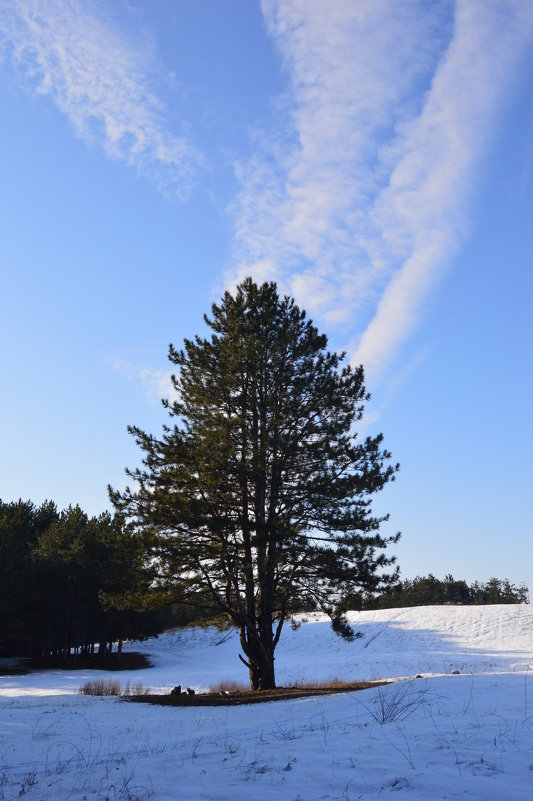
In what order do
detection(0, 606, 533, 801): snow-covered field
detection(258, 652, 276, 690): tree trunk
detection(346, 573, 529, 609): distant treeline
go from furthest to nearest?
detection(346, 573, 529, 609): distant treeline, detection(258, 652, 276, 690): tree trunk, detection(0, 606, 533, 801): snow-covered field

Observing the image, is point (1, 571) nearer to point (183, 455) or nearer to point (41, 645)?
point (41, 645)

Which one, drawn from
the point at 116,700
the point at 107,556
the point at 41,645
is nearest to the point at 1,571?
the point at 107,556

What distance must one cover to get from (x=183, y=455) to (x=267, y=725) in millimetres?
9735

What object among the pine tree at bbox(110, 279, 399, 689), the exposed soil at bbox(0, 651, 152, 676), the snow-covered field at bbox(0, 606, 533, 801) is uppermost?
the pine tree at bbox(110, 279, 399, 689)

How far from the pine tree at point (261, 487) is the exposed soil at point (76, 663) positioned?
25.5 meters

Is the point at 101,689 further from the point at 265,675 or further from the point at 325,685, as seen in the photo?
the point at 325,685

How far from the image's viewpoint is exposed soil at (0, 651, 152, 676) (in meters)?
40.2

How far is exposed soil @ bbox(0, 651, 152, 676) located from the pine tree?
25493 mm

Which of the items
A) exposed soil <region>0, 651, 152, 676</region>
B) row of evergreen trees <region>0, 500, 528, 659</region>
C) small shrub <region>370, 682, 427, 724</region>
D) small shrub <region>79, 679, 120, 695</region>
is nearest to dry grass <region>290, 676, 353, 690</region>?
small shrub <region>370, 682, 427, 724</region>

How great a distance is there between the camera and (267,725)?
10656 millimetres

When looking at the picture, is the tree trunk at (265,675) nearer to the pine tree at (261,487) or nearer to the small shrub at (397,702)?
the pine tree at (261,487)

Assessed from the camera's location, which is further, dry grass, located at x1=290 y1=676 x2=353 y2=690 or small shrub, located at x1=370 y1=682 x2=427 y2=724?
dry grass, located at x1=290 y1=676 x2=353 y2=690

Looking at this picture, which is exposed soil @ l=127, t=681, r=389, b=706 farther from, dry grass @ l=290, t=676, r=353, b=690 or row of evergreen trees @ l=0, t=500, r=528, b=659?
row of evergreen trees @ l=0, t=500, r=528, b=659

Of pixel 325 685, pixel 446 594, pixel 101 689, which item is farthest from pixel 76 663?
pixel 446 594
